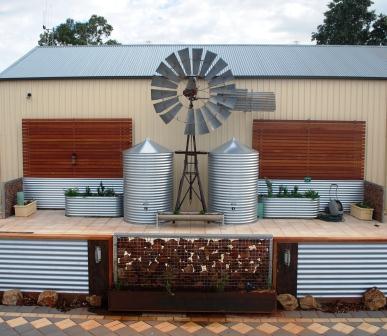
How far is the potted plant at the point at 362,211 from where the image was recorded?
11.1 metres

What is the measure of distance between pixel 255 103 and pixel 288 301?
18.4ft

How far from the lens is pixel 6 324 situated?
7.13 meters

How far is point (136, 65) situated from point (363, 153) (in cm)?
707

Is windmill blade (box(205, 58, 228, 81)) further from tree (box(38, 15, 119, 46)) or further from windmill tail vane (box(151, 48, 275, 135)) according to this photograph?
tree (box(38, 15, 119, 46))

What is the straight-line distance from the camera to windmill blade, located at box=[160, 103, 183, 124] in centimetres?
1090

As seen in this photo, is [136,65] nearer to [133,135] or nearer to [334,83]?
[133,135]

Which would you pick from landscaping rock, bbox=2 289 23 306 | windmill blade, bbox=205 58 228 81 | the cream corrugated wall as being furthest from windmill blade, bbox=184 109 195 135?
landscaping rock, bbox=2 289 23 306

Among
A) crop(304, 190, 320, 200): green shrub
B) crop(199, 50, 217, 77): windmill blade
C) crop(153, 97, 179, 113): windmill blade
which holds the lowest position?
crop(304, 190, 320, 200): green shrub

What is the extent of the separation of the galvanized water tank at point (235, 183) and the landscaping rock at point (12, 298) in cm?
497

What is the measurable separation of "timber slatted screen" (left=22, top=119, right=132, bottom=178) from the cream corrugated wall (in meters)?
0.26

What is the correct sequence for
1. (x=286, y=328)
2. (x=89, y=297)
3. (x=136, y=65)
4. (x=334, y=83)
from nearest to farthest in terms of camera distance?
1. (x=286, y=328)
2. (x=89, y=297)
3. (x=334, y=83)
4. (x=136, y=65)

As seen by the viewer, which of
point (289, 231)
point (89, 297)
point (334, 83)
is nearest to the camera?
point (89, 297)

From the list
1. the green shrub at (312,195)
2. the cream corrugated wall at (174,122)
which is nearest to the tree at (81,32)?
the cream corrugated wall at (174,122)

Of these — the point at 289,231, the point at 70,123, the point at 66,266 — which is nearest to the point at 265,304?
the point at 289,231
